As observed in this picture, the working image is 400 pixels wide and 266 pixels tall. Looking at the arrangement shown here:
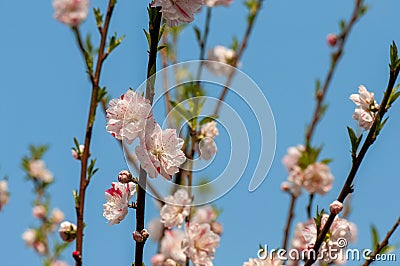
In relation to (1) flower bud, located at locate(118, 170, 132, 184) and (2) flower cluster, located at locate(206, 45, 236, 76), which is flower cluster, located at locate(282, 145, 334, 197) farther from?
(1) flower bud, located at locate(118, 170, 132, 184)

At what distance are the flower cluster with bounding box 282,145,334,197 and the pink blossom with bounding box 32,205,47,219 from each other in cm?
198

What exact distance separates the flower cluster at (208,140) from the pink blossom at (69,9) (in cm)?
165

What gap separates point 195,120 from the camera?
2320mm

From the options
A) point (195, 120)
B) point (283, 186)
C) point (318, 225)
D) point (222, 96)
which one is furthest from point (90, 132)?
point (283, 186)

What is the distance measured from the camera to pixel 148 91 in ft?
4.28

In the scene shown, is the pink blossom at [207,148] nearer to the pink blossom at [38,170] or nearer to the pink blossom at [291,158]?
the pink blossom at [291,158]

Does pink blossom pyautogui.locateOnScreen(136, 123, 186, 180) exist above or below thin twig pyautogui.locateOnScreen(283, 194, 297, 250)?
below

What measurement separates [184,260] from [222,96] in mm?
980

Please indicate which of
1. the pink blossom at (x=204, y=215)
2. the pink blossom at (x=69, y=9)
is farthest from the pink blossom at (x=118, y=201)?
the pink blossom at (x=69, y=9)

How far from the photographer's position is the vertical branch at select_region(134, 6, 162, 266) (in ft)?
4.15

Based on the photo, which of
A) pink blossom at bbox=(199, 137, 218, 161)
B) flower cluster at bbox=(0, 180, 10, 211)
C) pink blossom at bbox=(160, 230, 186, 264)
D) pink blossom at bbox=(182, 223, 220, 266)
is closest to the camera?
pink blossom at bbox=(182, 223, 220, 266)

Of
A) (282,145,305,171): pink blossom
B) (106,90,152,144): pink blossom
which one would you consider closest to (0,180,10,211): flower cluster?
(282,145,305,171): pink blossom

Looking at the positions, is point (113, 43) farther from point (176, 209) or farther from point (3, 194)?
point (3, 194)

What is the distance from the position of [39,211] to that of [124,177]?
3.39 m
